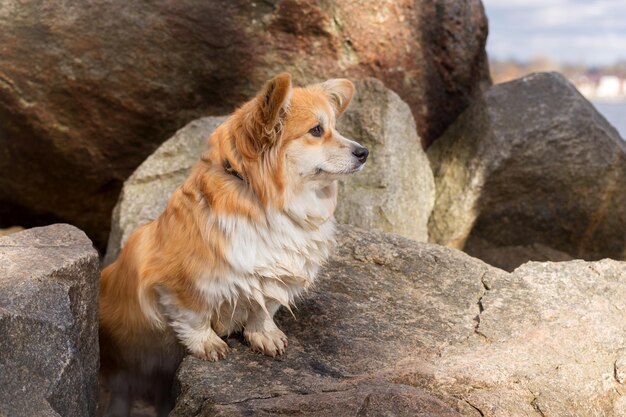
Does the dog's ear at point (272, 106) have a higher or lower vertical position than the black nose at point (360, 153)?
higher

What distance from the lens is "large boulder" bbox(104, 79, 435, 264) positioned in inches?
209

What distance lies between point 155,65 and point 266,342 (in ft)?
10.3

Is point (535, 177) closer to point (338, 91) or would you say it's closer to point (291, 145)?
point (338, 91)

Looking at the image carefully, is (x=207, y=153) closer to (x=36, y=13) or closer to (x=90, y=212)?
(x=36, y=13)

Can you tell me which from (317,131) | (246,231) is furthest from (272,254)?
(317,131)

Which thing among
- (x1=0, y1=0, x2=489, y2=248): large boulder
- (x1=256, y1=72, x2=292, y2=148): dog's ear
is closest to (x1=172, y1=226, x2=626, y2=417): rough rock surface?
(x1=256, y1=72, x2=292, y2=148): dog's ear

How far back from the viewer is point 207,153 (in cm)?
346

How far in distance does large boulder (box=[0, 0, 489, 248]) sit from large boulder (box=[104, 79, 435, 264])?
62cm

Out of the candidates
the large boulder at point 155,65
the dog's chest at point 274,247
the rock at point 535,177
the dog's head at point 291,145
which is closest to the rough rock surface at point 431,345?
the dog's chest at point 274,247

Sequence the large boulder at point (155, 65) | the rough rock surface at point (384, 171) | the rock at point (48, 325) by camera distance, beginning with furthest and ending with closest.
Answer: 1. the large boulder at point (155, 65)
2. the rough rock surface at point (384, 171)
3. the rock at point (48, 325)

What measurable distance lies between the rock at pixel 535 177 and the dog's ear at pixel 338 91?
251 cm

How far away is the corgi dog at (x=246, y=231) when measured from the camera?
3314 millimetres

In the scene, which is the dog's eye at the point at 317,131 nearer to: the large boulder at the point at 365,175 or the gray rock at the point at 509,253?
the large boulder at the point at 365,175

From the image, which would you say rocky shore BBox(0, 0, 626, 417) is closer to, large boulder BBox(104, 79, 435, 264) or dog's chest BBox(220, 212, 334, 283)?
large boulder BBox(104, 79, 435, 264)
